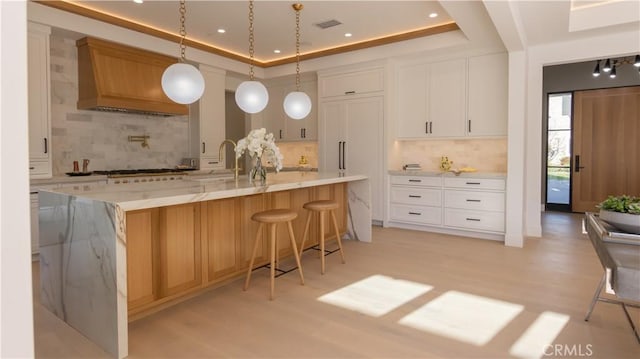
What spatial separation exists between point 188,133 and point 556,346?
575 cm

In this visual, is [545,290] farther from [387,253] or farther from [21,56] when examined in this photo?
[21,56]

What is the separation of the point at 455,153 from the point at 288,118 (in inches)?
126

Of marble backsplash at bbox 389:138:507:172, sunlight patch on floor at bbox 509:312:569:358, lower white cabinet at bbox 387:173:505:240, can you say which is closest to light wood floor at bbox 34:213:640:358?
Result: sunlight patch on floor at bbox 509:312:569:358

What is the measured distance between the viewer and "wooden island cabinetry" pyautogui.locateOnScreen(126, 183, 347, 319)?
2561 millimetres

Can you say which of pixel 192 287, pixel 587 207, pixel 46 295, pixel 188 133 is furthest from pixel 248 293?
pixel 587 207

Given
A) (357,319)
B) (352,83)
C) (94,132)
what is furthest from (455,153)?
(94,132)

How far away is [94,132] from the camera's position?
514 centimetres

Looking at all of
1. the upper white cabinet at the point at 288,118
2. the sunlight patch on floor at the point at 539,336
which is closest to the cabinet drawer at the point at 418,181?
the upper white cabinet at the point at 288,118

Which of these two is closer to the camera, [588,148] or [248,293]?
[248,293]

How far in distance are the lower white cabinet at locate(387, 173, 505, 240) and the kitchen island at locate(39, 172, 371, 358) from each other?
2696 millimetres

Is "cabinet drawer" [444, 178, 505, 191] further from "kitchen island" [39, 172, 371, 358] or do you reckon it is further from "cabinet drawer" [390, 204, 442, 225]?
"kitchen island" [39, 172, 371, 358]

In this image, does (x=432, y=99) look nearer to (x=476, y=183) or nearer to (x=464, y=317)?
(x=476, y=183)

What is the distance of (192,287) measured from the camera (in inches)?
115

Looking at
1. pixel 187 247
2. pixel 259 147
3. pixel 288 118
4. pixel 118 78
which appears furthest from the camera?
pixel 288 118
